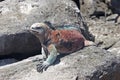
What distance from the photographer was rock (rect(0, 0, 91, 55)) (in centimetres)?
576

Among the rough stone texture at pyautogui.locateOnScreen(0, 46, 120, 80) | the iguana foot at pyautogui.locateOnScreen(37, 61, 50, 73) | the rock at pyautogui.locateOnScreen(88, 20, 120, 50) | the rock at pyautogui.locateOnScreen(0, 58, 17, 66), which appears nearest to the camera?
the rough stone texture at pyautogui.locateOnScreen(0, 46, 120, 80)

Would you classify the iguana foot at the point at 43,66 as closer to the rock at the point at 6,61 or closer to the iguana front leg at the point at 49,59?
the iguana front leg at the point at 49,59

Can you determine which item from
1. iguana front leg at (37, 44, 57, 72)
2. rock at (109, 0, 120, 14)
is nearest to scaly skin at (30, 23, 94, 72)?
iguana front leg at (37, 44, 57, 72)

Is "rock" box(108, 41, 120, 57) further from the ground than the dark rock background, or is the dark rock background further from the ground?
the dark rock background

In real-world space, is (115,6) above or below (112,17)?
above

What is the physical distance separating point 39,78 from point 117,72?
99 cm

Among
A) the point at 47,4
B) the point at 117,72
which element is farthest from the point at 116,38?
the point at 117,72

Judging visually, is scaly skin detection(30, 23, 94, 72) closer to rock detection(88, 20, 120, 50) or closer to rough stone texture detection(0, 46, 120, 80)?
rough stone texture detection(0, 46, 120, 80)

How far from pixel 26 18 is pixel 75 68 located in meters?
1.29

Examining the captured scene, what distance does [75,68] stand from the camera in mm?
5023

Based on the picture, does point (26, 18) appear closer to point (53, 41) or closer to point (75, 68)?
point (53, 41)

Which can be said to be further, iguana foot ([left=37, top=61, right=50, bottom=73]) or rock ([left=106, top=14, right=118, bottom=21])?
rock ([left=106, top=14, right=118, bottom=21])

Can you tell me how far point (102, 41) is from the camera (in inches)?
287

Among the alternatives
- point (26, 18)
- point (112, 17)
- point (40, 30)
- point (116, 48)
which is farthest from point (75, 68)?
point (112, 17)
